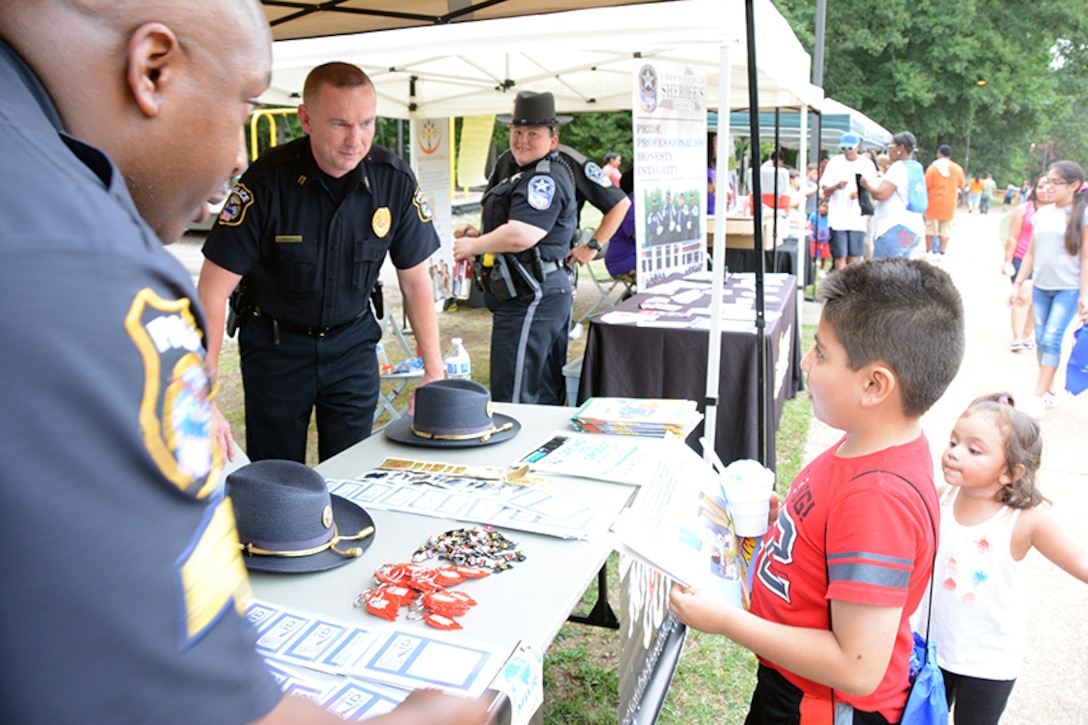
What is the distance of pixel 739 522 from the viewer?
2.04 meters

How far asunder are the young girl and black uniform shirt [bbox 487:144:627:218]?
3336 mm

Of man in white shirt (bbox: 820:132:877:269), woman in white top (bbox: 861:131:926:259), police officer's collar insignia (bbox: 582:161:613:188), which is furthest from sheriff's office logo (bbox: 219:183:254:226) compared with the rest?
man in white shirt (bbox: 820:132:877:269)

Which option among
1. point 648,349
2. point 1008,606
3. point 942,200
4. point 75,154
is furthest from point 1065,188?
point 942,200

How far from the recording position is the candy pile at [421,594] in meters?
1.43

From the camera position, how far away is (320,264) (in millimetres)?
3021

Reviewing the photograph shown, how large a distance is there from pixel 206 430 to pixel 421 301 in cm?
265

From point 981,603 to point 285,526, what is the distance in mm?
1697

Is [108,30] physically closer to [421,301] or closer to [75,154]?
[75,154]

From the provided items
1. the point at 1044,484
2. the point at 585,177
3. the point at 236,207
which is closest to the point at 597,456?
the point at 236,207

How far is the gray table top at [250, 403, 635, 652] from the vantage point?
4.66ft

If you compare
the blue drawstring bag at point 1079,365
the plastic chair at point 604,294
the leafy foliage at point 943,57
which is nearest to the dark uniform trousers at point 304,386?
the plastic chair at point 604,294

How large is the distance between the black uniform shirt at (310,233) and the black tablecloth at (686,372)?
146 cm

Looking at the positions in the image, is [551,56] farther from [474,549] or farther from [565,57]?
[474,549]

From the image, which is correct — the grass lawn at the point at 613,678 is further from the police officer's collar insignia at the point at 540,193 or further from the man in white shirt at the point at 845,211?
the man in white shirt at the point at 845,211
